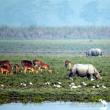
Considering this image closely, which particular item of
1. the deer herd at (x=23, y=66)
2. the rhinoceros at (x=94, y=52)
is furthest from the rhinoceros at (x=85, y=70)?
the deer herd at (x=23, y=66)

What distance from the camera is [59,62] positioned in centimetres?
1040

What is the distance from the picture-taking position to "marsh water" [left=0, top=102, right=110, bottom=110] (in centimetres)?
1013

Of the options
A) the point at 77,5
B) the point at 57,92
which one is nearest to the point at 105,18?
the point at 77,5

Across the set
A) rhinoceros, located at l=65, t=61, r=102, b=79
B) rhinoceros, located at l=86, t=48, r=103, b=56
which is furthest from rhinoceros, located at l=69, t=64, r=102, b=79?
rhinoceros, located at l=86, t=48, r=103, b=56

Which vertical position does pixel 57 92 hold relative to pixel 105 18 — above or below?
below

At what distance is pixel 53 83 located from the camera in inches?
407

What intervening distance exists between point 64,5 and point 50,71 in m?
0.77

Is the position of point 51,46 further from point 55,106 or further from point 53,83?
point 55,106

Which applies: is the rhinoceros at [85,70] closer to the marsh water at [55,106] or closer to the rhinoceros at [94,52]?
the rhinoceros at [94,52]

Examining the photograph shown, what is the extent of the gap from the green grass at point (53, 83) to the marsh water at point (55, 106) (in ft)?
0.20

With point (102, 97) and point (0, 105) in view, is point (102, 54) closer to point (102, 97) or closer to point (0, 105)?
point (102, 97)

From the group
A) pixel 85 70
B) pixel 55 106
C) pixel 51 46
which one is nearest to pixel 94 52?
pixel 85 70

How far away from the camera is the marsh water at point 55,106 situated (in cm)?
1013

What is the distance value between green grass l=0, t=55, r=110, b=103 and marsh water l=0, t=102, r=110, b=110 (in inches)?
2.4
